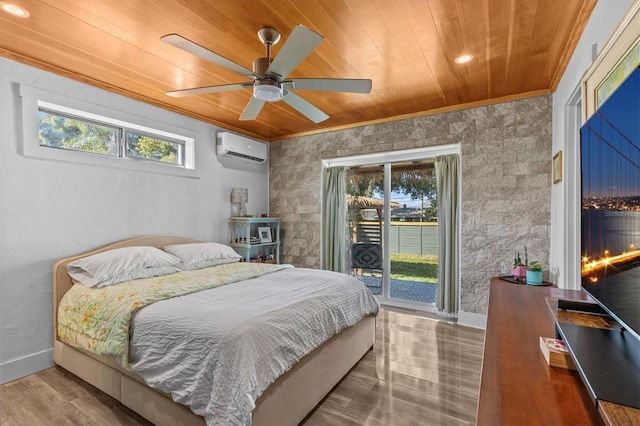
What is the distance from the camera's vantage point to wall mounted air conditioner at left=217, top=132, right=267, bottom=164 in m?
4.10

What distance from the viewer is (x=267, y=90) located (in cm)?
203

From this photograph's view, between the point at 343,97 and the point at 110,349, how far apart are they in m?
2.91

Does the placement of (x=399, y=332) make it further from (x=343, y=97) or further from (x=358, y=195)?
(x=343, y=97)

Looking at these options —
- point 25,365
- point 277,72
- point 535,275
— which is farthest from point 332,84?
point 25,365

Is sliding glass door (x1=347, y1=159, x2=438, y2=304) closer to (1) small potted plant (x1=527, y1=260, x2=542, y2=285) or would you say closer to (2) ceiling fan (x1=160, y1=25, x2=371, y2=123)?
(1) small potted plant (x1=527, y1=260, x2=542, y2=285)

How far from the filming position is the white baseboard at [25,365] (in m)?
2.35

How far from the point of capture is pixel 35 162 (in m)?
2.55

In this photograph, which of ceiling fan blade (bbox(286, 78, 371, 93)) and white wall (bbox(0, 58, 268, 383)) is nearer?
ceiling fan blade (bbox(286, 78, 371, 93))

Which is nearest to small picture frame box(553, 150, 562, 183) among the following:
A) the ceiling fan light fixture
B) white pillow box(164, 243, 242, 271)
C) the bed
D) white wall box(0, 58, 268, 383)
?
the bed

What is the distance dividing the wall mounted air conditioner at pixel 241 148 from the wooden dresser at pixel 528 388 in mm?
3677

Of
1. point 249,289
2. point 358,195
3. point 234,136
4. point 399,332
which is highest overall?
point 234,136

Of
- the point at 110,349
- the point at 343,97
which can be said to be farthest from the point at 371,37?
the point at 110,349

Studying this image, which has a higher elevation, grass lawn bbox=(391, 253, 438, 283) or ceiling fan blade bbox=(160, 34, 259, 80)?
ceiling fan blade bbox=(160, 34, 259, 80)

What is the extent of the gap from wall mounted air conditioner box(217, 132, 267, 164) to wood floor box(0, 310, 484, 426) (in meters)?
2.85
